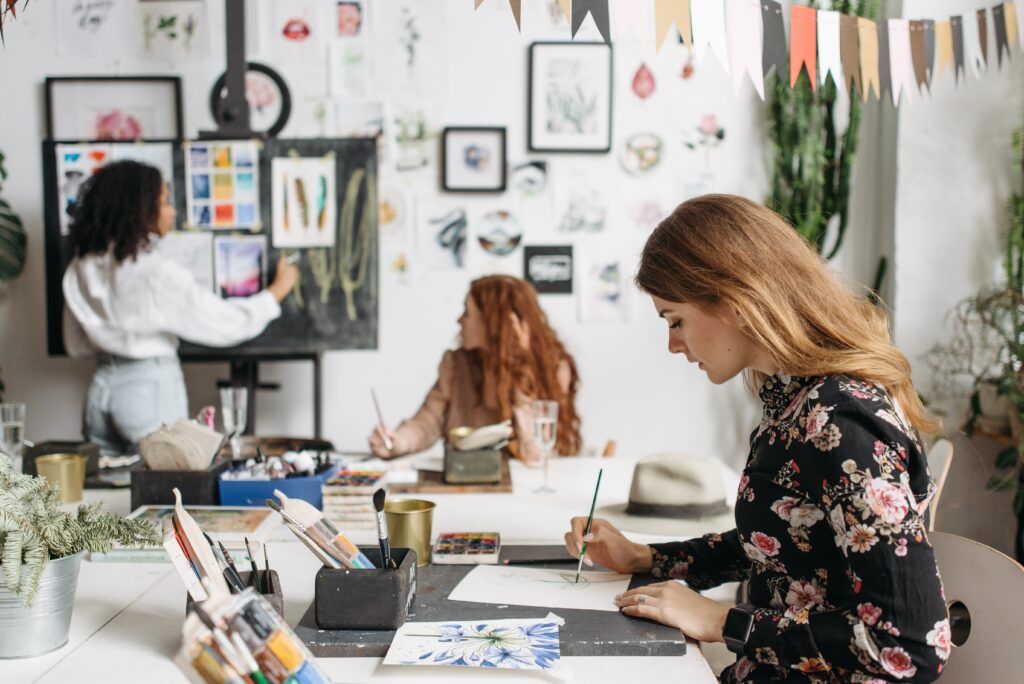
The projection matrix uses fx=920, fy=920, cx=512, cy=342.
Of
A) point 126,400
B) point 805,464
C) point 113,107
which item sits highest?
point 113,107

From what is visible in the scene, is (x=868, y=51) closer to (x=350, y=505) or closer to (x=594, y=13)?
(x=594, y=13)

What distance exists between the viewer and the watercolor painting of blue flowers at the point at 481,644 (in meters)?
1.08

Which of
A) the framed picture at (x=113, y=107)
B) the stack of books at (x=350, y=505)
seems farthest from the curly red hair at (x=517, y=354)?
the framed picture at (x=113, y=107)

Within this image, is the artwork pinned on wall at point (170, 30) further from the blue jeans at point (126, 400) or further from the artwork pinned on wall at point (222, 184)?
the blue jeans at point (126, 400)

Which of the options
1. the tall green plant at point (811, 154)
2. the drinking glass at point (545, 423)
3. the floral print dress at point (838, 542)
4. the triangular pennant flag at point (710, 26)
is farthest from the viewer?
the tall green plant at point (811, 154)

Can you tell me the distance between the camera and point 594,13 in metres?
1.36

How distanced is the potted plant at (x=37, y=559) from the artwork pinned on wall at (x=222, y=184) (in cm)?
246

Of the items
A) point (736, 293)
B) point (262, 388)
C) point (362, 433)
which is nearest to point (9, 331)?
point (262, 388)

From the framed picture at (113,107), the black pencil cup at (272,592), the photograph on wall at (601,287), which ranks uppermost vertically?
the framed picture at (113,107)

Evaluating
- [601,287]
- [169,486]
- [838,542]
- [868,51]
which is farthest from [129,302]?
[838,542]

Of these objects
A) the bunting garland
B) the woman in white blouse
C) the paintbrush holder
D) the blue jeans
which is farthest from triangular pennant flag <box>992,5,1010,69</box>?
the blue jeans

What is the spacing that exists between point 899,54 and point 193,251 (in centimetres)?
267

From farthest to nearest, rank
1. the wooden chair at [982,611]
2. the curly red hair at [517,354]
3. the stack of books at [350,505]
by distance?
1. the curly red hair at [517,354]
2. the stack of books at [350,505]
3. the wooden chair at [982,611]

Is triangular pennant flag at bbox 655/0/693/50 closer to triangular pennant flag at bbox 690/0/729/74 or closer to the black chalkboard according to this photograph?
triangular pennant flag at bbox 690/0/729/74
